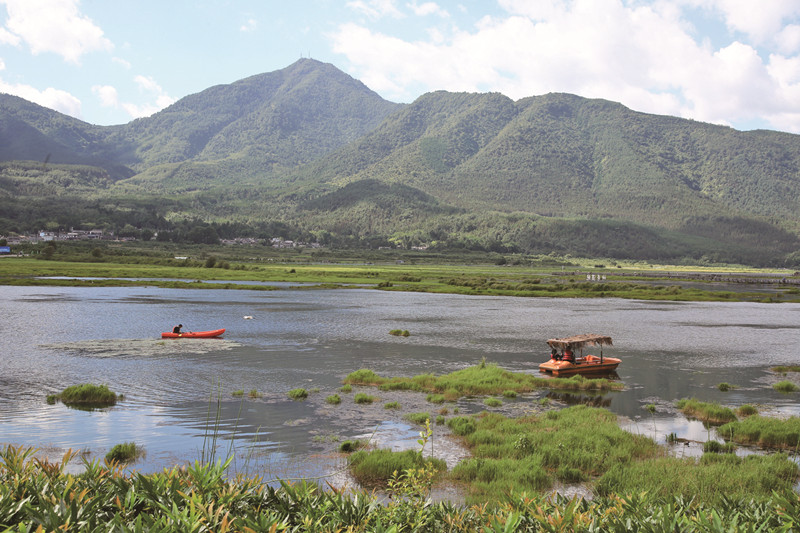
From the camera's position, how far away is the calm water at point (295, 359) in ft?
65.1

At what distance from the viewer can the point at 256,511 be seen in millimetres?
6777

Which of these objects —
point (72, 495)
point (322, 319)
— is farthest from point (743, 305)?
point (72, 495)

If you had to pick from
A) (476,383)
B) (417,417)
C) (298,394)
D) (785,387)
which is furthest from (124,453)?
(785,387)

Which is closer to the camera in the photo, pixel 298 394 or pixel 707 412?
pixel 707 412

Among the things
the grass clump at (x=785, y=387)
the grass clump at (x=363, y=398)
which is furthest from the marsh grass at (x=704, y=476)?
the grass clump at (x=785, y=387)

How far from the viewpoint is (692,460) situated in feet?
54.5

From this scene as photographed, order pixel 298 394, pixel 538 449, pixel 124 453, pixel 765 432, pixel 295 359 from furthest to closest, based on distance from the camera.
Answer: pixel 295 359
pixel 298 394
pixel 765 432
pixel 538 449
pixel 124 453

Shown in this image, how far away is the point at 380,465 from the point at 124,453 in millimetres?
7366

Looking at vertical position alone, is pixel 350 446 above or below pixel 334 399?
above

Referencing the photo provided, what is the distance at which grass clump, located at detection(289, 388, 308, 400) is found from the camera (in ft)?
84.4

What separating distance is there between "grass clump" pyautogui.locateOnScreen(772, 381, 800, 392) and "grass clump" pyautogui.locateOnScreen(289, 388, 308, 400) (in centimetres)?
2475

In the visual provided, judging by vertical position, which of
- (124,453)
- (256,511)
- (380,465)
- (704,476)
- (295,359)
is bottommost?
(295,359)

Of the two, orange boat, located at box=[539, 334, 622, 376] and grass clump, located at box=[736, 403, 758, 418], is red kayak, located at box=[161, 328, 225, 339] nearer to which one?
orange boat, located at box=[539, 334, 622, 376]

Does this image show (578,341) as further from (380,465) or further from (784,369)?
(380,465)
